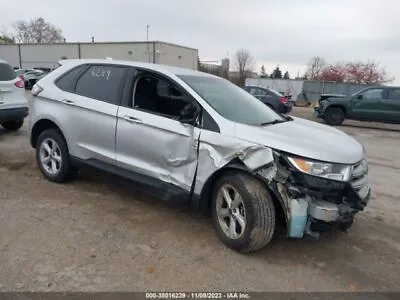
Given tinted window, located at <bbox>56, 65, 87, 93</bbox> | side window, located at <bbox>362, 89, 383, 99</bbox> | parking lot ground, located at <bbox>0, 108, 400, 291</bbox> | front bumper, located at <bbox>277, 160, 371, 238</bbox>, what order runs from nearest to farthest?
parking lot ground, located at <bbox>0, 108, 400, 291</bbox>, front bumper, located at <bbox>277, 160, 371, 238</bbox>, tinted window, located at <bbox>56, 65, 87, 93</bbox>, side window, located at <bbox>362, 89, 383, 99</bbox>

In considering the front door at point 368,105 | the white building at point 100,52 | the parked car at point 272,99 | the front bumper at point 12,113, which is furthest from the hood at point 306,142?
the white building at point 100,52

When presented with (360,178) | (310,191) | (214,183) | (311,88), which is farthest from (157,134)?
(311,88)

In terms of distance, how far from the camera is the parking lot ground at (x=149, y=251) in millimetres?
3043

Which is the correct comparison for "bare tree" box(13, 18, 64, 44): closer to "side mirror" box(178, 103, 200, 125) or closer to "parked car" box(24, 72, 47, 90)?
"parked car" box(24, 72, 47, 90)

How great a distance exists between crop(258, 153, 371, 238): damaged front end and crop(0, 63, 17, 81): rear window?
6.64 metres

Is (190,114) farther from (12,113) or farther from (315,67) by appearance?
(315,67)

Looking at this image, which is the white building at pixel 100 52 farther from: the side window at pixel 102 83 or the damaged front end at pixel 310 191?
the damaged front end at pixel 310 191

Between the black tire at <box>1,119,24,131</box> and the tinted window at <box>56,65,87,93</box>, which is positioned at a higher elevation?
the tinted window at <box>56,65,87,93</box>

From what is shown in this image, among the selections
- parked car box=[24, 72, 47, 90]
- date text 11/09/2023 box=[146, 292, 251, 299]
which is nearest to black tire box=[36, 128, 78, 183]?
date text 11/09/2023 box=[146, 292, 251, 299]

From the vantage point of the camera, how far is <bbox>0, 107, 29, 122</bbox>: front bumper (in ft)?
25.4

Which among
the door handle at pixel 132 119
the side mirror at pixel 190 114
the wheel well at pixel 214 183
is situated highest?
the side mirror at pixel 190 114

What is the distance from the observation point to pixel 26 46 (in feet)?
162

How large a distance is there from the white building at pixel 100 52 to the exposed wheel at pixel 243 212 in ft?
127

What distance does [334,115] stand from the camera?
15625mm
